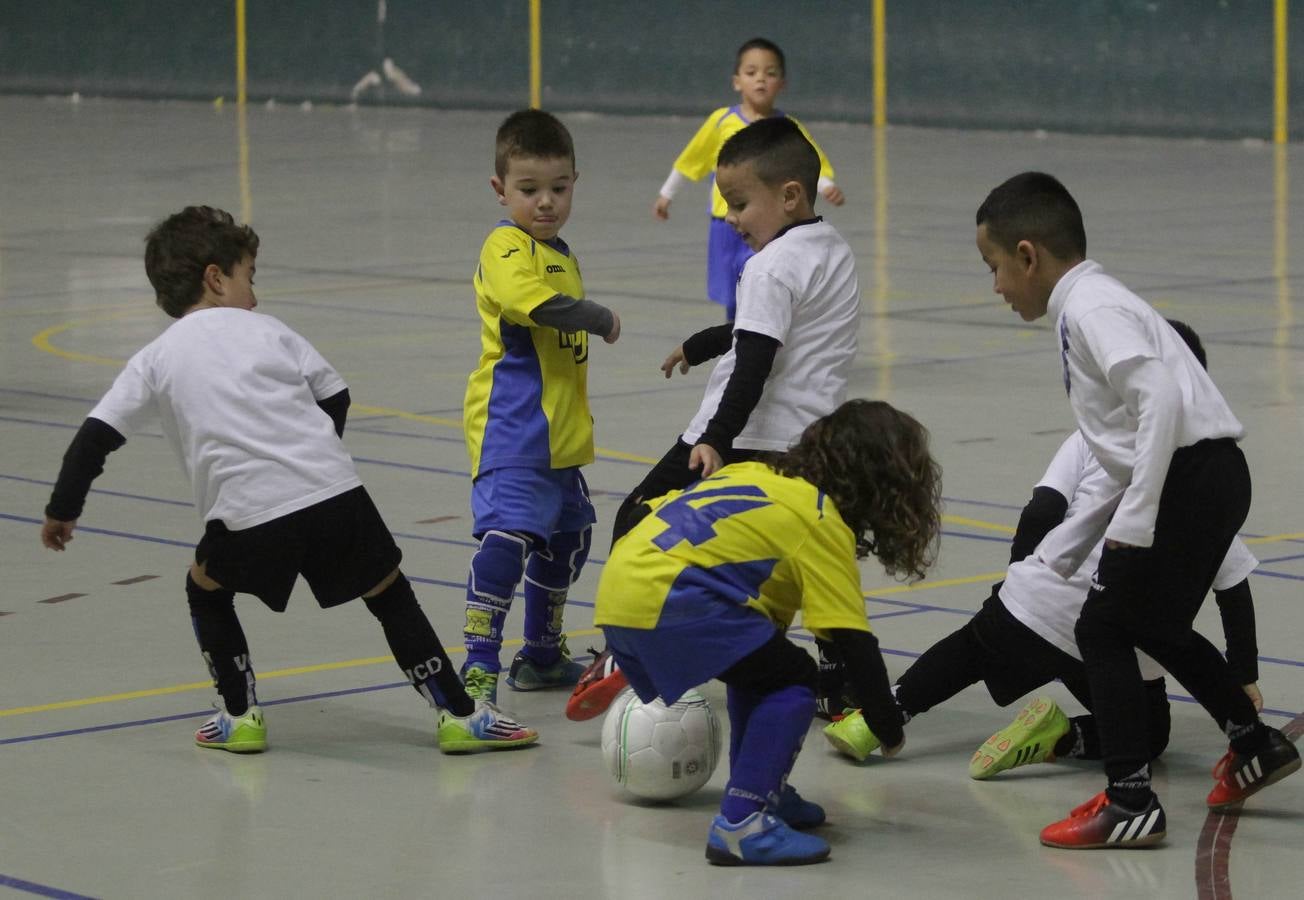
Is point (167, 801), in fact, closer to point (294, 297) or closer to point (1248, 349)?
point (1248, 349)

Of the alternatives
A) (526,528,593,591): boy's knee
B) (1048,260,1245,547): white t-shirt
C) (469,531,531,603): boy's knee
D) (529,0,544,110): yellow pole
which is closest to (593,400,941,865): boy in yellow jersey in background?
(1048,260,1245,547): white t-shirt

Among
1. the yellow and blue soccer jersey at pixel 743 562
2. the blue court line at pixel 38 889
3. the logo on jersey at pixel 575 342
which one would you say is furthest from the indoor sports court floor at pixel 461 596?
the logo on jersey at pixel 575 342

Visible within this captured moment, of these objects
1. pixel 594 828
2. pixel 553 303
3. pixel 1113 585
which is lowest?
pixel 594 828

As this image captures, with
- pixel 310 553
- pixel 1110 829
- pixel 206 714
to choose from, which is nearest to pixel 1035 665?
pixel 1110 829

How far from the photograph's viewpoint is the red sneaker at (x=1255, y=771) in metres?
4.84

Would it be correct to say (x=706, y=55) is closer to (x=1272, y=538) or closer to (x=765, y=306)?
(x=1272, y=538)

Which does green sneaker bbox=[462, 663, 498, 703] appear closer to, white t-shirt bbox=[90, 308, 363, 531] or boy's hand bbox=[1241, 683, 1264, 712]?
white t-shirt bbox=[90, 308, 363, 531]

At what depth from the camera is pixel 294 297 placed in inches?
555

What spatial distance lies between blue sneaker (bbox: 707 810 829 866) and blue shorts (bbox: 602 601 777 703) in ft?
1.02

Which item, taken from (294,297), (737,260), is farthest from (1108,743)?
(294,297)

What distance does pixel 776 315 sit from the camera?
5.53 metres

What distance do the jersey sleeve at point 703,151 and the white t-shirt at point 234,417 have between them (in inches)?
253

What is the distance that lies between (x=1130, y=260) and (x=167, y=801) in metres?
11.3

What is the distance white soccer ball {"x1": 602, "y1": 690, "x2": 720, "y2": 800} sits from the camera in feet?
16.1
